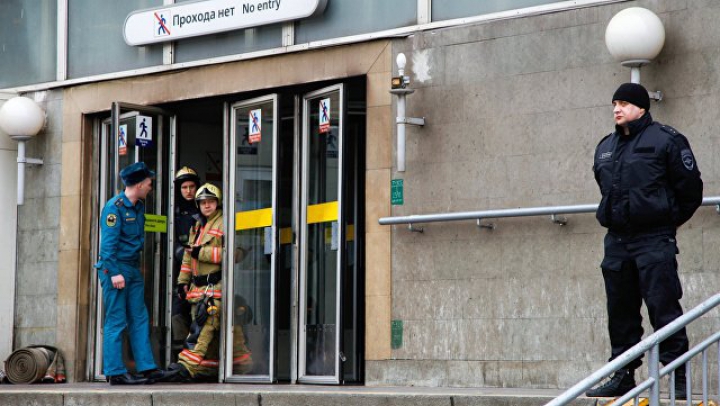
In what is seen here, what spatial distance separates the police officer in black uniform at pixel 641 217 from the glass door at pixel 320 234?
151 inches

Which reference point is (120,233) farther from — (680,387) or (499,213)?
(680,387)

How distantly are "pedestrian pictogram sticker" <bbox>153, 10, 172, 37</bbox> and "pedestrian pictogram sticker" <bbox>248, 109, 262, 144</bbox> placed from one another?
3.77ft

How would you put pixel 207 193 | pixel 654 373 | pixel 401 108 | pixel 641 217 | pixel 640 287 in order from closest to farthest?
pixel 654 373 < pixel 641 217 < pixel 640 287 < pixel 401 108 < pixel 207 193

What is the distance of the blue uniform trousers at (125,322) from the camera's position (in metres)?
11.7

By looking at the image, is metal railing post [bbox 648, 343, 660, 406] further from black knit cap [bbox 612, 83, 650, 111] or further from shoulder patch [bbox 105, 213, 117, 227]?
shoulder patch [bbox 105, 213, 117, 227]

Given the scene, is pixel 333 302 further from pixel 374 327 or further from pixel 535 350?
pixel 535 350

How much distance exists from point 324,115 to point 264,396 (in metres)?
2.94

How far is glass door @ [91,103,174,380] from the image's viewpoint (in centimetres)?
1287

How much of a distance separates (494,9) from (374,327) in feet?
8.89

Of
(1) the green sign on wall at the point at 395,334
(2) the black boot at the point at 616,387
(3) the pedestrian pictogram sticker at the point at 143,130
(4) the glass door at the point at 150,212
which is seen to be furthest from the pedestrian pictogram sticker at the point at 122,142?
(2) the black boot at the point at 616,387

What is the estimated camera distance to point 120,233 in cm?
1173

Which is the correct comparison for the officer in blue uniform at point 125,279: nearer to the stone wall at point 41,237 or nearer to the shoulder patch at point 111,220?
the shoulder patch at point 111,220

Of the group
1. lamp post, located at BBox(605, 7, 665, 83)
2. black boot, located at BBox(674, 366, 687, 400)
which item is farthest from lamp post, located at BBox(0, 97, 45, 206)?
black boot, located at BBox(674, 366, 687, 400)

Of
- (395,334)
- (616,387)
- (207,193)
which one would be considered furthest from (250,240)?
(616,387)
